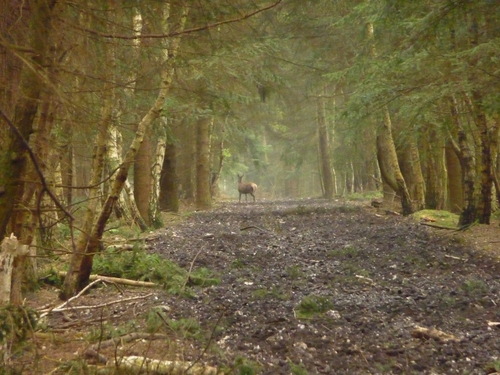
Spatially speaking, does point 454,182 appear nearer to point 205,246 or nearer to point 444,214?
point 444,214

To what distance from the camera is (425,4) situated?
8.60m

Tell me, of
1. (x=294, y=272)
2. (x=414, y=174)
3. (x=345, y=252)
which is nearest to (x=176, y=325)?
(x=294, y=272)

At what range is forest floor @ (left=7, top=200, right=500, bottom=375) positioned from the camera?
4352 mm

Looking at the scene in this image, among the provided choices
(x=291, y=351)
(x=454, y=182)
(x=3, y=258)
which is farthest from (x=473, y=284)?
(x=454, y=182)

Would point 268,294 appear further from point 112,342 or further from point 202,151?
point 202,151

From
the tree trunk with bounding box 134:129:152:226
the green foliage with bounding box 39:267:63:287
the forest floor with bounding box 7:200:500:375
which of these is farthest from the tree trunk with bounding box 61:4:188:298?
the tree trunk with bounding box 134:129:152:226

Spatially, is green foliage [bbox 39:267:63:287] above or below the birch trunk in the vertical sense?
below

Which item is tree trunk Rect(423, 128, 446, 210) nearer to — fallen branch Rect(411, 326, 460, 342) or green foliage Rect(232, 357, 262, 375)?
fallen branch Rect(411, 326, 460, 342)

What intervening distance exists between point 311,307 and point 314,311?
0.07 metres

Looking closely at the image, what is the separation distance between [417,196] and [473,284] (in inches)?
317

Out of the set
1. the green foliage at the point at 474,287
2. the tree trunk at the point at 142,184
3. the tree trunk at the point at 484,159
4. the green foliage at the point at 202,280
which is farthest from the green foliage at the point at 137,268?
the tree trunk at the point at 484,159

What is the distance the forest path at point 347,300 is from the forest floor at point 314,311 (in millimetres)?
17

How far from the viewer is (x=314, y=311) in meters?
5.89

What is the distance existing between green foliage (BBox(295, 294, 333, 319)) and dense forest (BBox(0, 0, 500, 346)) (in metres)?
2.37
